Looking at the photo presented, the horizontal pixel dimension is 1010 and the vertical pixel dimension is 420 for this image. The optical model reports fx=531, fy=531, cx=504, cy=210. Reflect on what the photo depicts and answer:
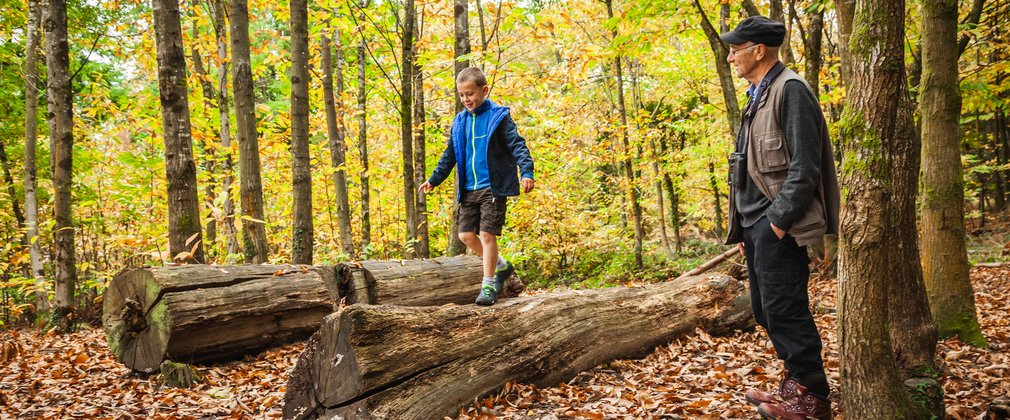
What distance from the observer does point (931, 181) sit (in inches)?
184

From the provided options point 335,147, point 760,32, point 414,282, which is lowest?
point 414,282

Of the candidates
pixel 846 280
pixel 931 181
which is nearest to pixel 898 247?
pixel 846 280

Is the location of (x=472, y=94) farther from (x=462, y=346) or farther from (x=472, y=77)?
(x=462, y=346)

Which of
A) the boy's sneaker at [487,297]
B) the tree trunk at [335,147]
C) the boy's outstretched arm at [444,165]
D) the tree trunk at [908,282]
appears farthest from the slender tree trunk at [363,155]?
the tree trunk at [908,282]

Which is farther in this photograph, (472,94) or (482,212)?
(482,212)

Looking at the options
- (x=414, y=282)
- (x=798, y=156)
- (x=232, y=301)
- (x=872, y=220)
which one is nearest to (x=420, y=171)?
(x=414, y=282)

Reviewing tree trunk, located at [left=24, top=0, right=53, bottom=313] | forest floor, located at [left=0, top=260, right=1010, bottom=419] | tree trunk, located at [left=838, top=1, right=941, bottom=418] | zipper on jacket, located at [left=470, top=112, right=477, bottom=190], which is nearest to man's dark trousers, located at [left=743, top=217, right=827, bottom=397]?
tree trunk, located at [left=838, top=1, right=941, bottom=418]

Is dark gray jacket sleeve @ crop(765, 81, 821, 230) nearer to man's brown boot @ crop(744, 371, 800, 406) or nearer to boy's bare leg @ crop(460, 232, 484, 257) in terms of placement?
man's brown boot @ crop(744, 371, 800, 406)

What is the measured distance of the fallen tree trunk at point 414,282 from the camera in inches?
240

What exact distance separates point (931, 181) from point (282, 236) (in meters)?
14.8

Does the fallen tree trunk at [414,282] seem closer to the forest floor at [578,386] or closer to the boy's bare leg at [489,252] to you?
the forest floor at [578,386]

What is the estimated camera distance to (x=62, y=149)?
7879 mm

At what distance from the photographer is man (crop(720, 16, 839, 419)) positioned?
115 inches

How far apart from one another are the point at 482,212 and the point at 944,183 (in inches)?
158
